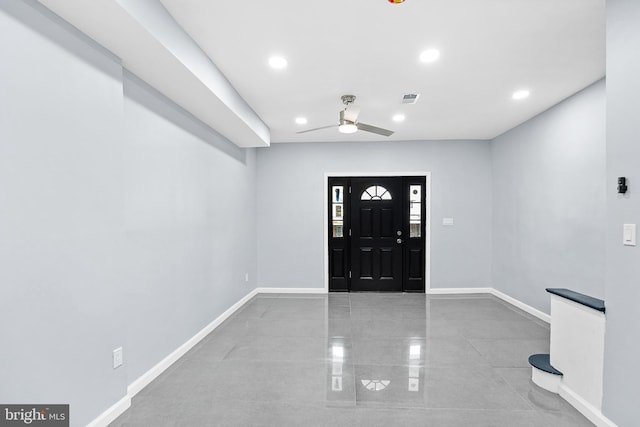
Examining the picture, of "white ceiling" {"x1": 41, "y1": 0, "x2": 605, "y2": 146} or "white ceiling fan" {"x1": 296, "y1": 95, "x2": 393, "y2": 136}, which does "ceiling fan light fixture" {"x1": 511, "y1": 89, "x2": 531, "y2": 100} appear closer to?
"white ceiling" {"x1": 41, "y1": 0, "x2": 605, "y2": 146}

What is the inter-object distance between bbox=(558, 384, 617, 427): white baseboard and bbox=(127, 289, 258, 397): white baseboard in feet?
10.7

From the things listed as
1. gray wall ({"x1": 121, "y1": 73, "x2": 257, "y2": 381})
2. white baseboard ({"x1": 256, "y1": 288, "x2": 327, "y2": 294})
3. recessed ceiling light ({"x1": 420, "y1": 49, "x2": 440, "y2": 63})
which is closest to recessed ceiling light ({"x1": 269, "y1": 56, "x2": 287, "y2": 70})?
gray wall ({"x1": 121, "y1": 73, "x2": 257, "y2": 381})

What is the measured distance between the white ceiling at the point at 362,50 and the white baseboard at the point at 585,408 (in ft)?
8.77

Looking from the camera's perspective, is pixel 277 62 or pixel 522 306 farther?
pixel 522 306

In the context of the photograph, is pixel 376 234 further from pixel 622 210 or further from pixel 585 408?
pixel 622 210

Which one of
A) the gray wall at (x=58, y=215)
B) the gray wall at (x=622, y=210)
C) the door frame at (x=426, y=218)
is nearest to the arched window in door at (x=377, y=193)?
the door frame at (x=426, y=218)

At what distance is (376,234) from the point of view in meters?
6.20

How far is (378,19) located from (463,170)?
436 centimetres

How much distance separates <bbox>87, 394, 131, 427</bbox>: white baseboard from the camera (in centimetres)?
211

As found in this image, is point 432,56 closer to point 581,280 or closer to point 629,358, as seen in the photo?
point 629,358

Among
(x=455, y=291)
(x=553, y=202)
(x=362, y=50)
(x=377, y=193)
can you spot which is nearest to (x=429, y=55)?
(x=362, y=50)

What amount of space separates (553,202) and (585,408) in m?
2.70

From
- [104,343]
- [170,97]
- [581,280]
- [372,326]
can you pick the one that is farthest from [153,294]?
[581,280]

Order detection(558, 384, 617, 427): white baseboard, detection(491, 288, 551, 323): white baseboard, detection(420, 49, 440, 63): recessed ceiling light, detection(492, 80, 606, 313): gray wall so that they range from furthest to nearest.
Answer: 1. detection(491, 288, 551, 323): white baseboard
2. detection(492, 80, 606, 313): gray wall
3. detection(420, 49, 440, 63): recessed ceiling light
4. detection(558, 384, 617, 427): white baseboard
